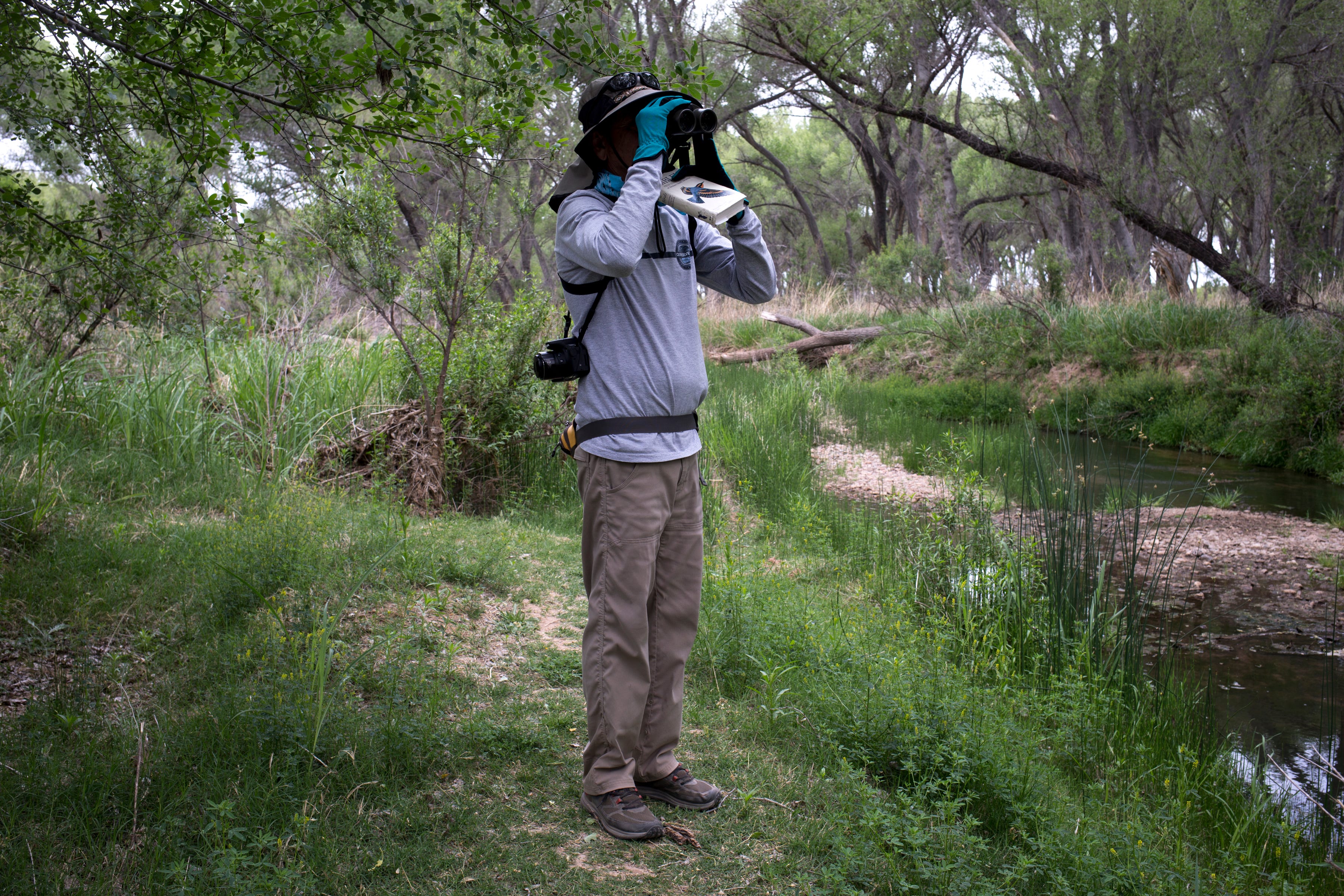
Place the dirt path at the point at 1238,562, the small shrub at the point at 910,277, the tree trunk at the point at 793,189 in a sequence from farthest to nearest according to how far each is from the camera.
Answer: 1. the tree trunk at the point at 793,189
2. the small shrub at the point at 910,277
3. the dirt path at the point at 1238,562

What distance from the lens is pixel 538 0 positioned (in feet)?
61.4

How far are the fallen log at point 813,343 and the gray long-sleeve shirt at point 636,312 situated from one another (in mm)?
13389

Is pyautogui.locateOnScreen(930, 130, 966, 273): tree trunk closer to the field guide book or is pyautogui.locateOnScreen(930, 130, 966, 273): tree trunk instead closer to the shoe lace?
the field guide book

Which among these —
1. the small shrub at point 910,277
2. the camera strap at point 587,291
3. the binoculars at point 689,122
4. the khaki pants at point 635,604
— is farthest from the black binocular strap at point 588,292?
the small shrub at point 910,277

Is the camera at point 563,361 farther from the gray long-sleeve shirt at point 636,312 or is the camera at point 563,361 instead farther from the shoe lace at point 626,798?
the shoe lace at point 626,798

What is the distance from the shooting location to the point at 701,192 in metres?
2.73

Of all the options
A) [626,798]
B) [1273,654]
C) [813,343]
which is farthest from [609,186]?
[813,343]

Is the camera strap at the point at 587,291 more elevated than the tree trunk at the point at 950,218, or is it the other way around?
the tree trunk at the point at 950,218

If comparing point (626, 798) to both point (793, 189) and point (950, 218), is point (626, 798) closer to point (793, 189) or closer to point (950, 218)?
point (950, 218)

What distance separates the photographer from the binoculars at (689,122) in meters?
2.70

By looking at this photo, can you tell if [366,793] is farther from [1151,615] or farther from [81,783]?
[1151,615]

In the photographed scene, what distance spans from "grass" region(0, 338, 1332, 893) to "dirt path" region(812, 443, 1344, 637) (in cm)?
126

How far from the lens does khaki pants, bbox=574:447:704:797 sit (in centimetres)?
267

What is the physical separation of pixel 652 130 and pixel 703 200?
248 millimetres
